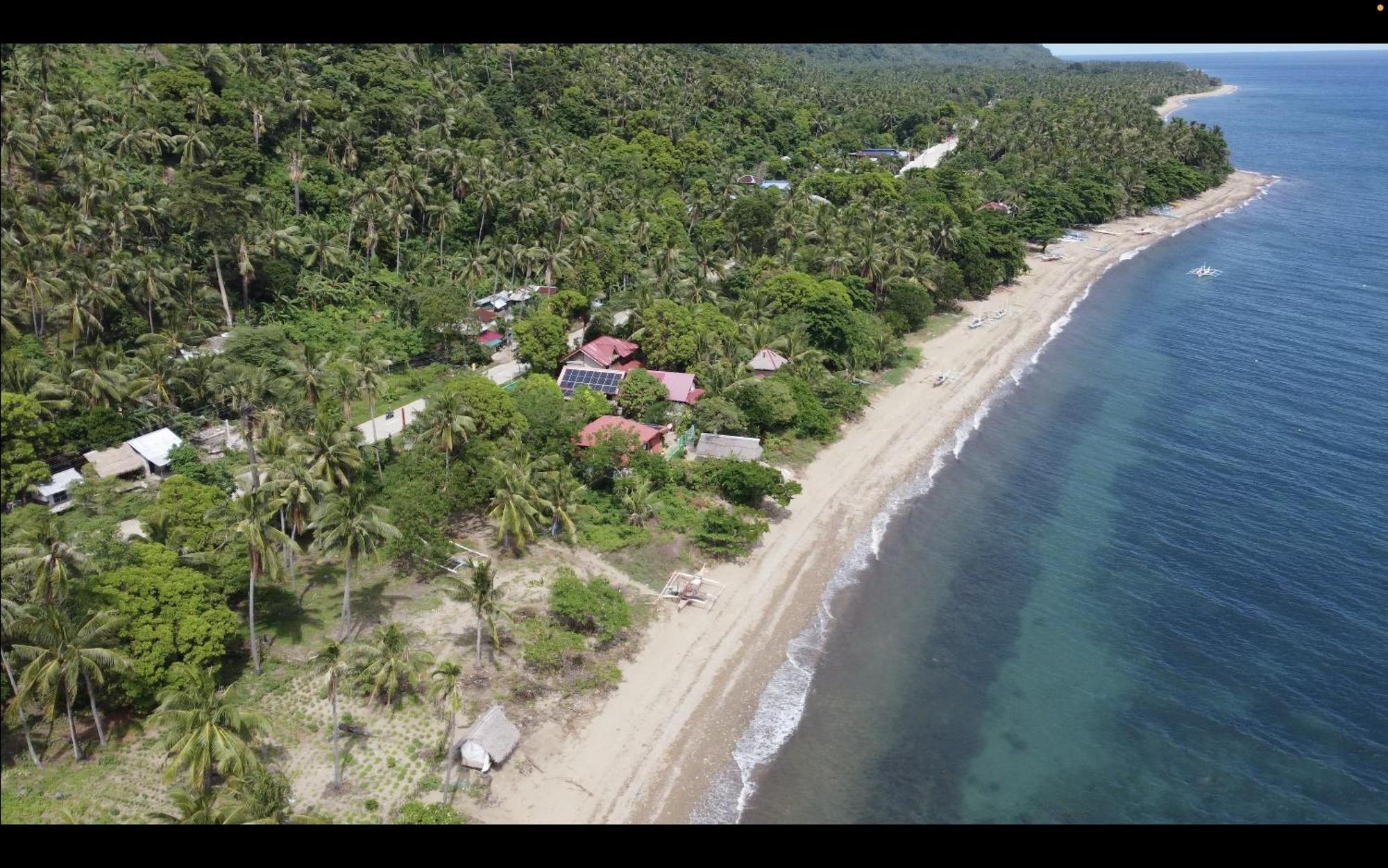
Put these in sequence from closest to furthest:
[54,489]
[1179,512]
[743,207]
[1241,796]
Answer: [1241,796] < [54,489] < [1179,512] < [743,207]

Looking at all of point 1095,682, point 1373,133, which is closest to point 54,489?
point 1095,682

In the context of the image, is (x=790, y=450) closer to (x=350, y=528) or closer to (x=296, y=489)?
(x=296, y=489)

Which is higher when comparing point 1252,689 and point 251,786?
point 251,786

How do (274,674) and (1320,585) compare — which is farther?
(1320,585)

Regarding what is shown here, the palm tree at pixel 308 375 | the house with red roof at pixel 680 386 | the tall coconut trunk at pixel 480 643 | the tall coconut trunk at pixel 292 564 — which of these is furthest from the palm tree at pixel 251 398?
the house with red roof at pixel 680 386

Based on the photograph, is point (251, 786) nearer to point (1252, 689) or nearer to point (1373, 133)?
point (1252, 689)

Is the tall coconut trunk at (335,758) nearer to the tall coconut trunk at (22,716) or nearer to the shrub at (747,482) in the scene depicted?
the tall coconut trunk at (22,716)

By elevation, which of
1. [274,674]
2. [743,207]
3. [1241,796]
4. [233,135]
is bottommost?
[1241,796]
